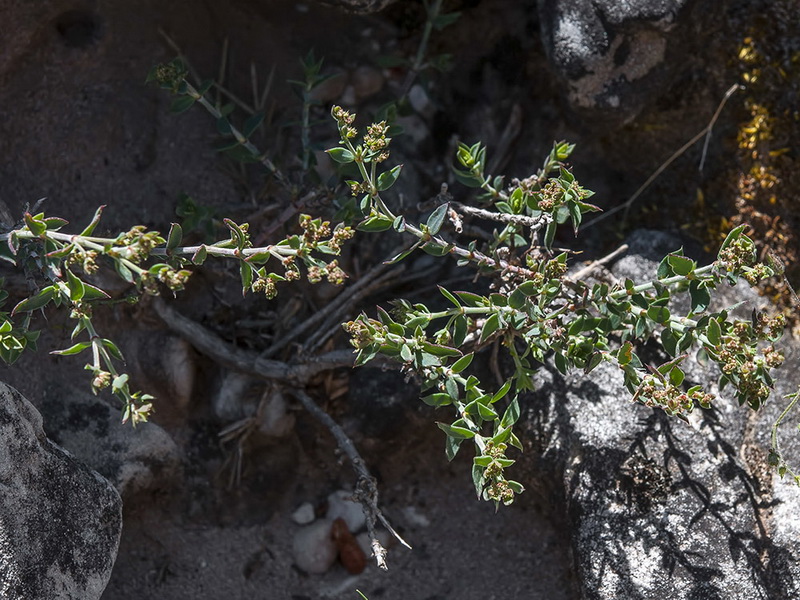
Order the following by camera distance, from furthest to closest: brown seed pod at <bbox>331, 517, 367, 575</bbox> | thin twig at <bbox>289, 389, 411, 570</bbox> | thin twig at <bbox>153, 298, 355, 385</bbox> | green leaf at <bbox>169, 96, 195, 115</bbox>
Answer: brown seed pod at <bbox>331, 517, 367, 575</bbox>
thin twig at <bbox>153, 298, 355, 385</bbox>
green leaf at <bbox>169, 96, 195, 115</bbox>
thin twig at <bbox>289, 389, 411, 570</bbox>

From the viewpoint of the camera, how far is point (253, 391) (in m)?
3.36

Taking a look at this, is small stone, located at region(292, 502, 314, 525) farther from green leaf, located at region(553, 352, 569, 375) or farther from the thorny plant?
green leaf, located at region(553, 352, 569, 375)

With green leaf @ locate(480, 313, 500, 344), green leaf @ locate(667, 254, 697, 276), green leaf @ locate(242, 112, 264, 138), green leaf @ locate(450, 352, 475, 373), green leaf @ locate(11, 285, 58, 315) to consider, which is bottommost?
green leaf @ locate(11, 285, 58, 315)

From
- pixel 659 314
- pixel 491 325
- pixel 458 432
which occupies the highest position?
pixel 659 314

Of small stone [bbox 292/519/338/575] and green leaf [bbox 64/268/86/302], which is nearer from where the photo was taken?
green leaf [bbox 64/268/86/302]

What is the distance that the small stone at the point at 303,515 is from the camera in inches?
135

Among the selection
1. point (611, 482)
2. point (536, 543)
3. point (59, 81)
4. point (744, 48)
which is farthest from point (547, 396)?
point (59, 81)

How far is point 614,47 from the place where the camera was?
327 centimetres

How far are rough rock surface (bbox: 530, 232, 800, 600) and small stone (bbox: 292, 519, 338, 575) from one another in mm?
876

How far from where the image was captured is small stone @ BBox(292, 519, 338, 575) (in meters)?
3.35

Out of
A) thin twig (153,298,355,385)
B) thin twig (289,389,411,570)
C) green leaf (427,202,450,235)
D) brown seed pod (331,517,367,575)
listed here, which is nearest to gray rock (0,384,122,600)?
thin twig (153,298,355,385)

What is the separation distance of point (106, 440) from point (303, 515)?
78 cm

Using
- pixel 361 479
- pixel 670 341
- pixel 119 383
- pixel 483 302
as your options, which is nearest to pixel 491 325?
pixel 483 302

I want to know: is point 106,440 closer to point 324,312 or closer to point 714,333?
point 324,312
